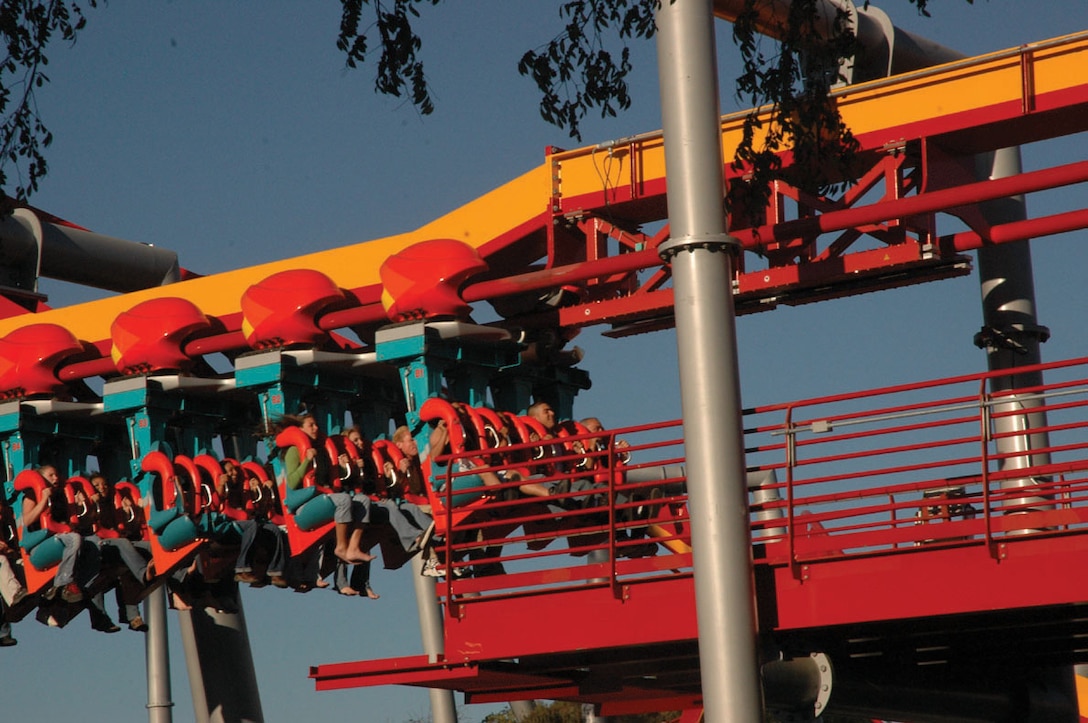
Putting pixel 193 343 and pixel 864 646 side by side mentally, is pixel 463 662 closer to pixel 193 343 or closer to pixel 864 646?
pixel 864 646

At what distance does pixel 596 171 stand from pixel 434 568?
4278mm

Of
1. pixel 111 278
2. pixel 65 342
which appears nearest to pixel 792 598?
pixel 65 342

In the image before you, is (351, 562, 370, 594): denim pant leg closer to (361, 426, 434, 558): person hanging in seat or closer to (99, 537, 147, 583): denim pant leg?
(361, 426, 434, 558): person hanging in seat

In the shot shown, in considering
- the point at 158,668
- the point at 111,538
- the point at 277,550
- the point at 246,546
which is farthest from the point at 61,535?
the point at 158,668

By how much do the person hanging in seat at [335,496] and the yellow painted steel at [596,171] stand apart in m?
2.36

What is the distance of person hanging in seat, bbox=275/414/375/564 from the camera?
15.9 metres

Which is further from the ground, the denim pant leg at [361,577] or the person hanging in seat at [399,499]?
the person hanging in seat at [399,499]

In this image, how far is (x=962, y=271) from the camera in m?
15.2

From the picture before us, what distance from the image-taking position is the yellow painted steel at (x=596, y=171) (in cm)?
1460

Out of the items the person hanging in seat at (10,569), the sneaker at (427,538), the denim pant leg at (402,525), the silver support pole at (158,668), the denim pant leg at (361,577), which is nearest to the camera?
the sneaker at (427,538)

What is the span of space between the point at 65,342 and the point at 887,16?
8610mm

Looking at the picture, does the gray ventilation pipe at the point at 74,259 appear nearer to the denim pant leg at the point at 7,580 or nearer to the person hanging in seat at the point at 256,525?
the denim pant leg at the point at 7,580

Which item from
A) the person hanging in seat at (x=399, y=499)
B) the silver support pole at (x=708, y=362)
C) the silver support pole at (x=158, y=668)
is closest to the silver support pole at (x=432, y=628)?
the silver support pole at (x=158, y=668)

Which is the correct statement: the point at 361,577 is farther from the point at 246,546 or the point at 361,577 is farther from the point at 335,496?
the point at 335,496
